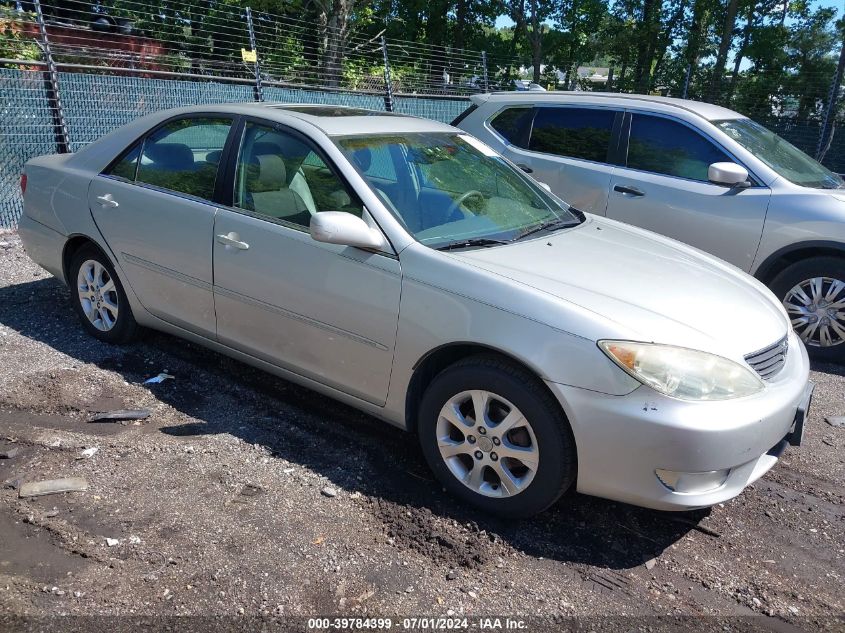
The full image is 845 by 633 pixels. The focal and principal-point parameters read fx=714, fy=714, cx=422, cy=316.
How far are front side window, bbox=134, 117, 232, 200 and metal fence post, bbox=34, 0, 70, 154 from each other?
13.7 ft

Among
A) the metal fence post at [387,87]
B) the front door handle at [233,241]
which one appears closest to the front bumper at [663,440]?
the front door handle at [233,241]

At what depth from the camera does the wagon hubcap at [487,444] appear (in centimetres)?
304

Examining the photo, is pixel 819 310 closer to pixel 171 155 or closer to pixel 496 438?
pixel 496 438

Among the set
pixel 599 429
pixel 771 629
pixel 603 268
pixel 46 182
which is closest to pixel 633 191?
pixel 603 268

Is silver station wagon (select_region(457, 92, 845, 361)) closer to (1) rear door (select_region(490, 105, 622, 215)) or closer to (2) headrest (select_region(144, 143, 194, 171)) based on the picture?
(1) rear door (select_region(490, 105, 622, 215))

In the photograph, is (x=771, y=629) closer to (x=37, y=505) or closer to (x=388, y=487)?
(x=388, y=487)

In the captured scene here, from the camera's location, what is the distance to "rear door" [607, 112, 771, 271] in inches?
221

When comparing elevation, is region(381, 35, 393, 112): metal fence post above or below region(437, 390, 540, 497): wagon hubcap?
above

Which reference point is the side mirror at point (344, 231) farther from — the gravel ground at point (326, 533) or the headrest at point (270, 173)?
the gravel ground at point (326, 533)

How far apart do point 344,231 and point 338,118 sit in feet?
3.63

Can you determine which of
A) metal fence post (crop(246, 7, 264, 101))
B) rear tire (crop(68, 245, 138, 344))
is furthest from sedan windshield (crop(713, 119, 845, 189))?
metal fence post (crop(246, 7, 264, 101))

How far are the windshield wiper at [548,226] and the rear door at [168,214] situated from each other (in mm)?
1724

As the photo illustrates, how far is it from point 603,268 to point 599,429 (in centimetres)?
88

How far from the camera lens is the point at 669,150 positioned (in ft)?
19.8
